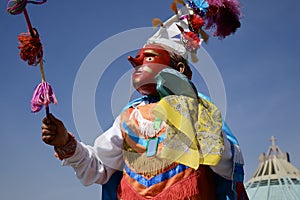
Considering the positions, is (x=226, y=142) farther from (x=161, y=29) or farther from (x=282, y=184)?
(x=282, y=184)

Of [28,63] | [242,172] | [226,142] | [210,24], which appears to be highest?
[210,24]

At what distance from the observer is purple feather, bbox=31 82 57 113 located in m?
2.12

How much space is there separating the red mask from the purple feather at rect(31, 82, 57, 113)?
612 mm

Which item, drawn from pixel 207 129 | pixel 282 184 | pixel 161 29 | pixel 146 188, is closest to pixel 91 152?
pixel 146 188

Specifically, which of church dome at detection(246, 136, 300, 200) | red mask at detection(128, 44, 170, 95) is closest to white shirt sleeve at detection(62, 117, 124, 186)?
red mask at detection(128, 44, 170, 95)

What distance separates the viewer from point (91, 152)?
2598 mm

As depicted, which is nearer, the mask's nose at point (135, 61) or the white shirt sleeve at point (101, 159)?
the white shirt sleeve at point (101, 159)

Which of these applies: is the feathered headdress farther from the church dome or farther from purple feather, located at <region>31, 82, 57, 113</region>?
the church dome

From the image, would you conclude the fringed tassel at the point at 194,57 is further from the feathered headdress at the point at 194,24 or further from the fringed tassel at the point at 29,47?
the fringed tassel at the point at 29,47

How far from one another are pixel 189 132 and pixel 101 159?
23.4 inches

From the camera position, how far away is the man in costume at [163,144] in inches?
92.3

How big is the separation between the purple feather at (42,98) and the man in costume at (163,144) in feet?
0.52

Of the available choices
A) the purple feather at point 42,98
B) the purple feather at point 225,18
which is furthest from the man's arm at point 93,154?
the purple feather at point 225,18

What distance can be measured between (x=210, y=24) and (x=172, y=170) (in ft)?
3.50
